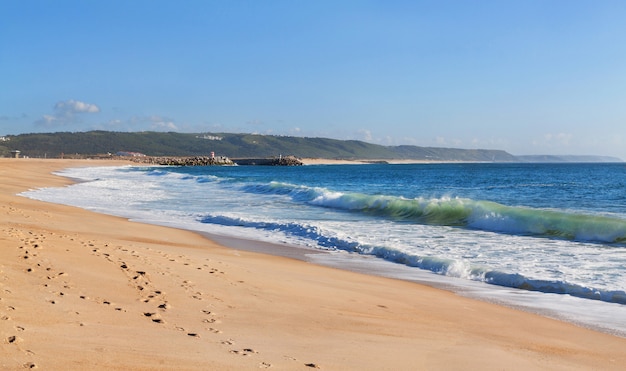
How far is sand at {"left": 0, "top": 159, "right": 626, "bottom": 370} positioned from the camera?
14.5 feet

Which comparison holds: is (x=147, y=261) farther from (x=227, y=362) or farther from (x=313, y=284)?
(x=227, y=362)

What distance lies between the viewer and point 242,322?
5.63 m

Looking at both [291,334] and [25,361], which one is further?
[291,334]

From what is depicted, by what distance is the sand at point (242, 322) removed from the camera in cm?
443

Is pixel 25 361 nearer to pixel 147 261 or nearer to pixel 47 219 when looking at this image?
pixel 147 261

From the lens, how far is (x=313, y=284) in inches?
325

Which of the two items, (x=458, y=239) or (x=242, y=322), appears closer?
(x=242, y=322)

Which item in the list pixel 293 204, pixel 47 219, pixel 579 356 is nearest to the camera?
pixel 579 356

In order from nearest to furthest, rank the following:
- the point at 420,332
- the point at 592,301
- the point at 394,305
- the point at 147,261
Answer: the point at 420,332
the point at 394,305
the point at 592,301
the point at 147,261

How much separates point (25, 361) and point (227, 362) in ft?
4.59

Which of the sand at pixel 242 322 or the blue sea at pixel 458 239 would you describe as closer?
the sand at pixel 242 322

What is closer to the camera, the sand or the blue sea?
the sand

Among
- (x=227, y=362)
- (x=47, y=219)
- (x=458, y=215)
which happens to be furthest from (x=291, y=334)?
(x=458, y=215)

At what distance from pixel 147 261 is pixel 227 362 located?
4.60 m
